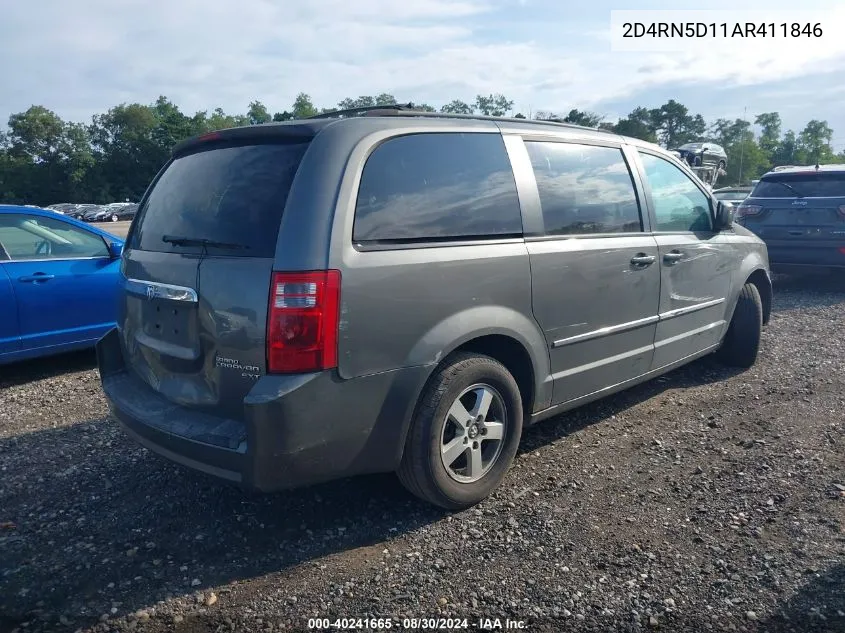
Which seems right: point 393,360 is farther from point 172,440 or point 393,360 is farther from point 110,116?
point 110,116

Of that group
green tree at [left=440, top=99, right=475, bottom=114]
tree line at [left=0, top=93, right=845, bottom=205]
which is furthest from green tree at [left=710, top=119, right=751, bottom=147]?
green tree at [left=440, top=99, right=475, bottom=114]

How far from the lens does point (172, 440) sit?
295cm

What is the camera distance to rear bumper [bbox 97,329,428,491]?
2629 millimetres

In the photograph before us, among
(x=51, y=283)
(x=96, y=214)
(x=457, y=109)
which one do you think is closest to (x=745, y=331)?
(x=51, y=283)

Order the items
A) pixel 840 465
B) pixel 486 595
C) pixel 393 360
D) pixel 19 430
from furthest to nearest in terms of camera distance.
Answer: pixel 19 430
pixel 840 465
pixel 393 360
pixel 486 595

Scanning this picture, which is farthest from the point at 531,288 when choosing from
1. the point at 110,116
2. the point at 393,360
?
the point at 110,116

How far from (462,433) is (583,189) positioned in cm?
165

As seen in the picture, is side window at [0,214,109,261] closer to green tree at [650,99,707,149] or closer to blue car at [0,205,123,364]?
blue car at [0,205,123,364]

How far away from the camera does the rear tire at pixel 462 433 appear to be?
120 inches

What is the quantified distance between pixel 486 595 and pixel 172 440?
1.50 m

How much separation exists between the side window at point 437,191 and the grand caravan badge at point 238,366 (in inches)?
26.9

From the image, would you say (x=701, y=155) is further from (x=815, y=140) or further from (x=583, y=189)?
(x=815, y=140)

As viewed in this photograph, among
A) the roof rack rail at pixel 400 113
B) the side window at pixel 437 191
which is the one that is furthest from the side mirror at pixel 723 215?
the side window at pixel 437 191

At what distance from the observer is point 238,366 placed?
2.75m
